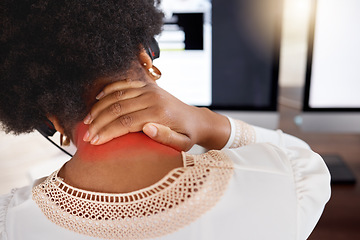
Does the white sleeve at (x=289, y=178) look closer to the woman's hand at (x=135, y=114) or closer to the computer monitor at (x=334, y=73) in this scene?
the woman's hand at (x=135, y=114)

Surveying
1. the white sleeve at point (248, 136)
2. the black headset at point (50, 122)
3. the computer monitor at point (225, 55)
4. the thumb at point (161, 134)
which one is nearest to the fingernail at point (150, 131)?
the thumb at point (161, 134)

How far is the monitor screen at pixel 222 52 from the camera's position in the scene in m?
0.98

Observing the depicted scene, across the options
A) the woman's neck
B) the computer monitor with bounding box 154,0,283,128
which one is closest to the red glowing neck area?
the woman's neck

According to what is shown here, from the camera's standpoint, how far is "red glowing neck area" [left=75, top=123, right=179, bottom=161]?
409 mm

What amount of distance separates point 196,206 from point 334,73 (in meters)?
0.75

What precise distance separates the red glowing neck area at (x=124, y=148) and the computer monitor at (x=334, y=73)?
646 millimetres

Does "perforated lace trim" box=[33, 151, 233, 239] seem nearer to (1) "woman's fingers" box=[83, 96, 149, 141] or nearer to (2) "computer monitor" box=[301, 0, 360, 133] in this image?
(1) "woman's fingers" box=[83, 96, 149, 141]

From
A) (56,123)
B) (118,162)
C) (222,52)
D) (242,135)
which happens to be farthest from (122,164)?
(222,52)

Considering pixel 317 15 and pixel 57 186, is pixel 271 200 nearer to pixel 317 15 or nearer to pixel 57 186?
pixel 57 186

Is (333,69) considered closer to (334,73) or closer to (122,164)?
(334,73)

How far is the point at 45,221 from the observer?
1.36 ft

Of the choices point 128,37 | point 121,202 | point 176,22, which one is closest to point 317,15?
point 176,22

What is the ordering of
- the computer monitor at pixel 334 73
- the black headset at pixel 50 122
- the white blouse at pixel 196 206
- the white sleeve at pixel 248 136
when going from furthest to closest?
the computer monitor at pixel 334 73 < the white sleeve at pixel 248 136 < the black headset at pixel 50 122 < the white blouse at pixel 196 206

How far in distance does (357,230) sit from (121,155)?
56 cm
